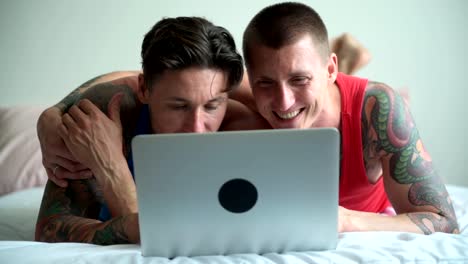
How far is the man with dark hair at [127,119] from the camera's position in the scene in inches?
52.9

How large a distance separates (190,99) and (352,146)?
1.63 feet

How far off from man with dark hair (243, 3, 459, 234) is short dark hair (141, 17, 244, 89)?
0.22 feet

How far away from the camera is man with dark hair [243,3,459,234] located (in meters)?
1.38

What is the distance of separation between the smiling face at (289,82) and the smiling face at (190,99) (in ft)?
0.34

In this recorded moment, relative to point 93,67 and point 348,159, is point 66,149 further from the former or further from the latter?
point 93,67

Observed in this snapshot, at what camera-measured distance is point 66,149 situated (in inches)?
58.0

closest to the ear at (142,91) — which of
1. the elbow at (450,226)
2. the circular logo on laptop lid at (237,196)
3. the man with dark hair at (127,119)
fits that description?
the man with dark hair at (127,119)

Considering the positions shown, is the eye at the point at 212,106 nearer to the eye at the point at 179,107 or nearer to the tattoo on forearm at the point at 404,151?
the eye at the point at 179,107

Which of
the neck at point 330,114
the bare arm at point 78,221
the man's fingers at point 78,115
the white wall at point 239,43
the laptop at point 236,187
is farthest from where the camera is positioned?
the white wall at point 239,43

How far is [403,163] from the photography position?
56.6 inches

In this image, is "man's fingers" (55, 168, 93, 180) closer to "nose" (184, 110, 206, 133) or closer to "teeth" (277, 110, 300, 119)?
"nose" (184, 110, 206, 133)

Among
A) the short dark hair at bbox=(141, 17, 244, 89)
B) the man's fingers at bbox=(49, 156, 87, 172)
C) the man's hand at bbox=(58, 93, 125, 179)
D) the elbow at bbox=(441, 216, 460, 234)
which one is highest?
the short dark hair at bbox=(141, 17, 244, 89)

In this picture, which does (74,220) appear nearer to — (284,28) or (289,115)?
(289,115)

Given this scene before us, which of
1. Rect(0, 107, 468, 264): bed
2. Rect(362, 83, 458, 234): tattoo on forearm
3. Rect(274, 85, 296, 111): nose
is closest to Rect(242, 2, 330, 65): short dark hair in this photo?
Rect(274, 85, 296, 111): nose
